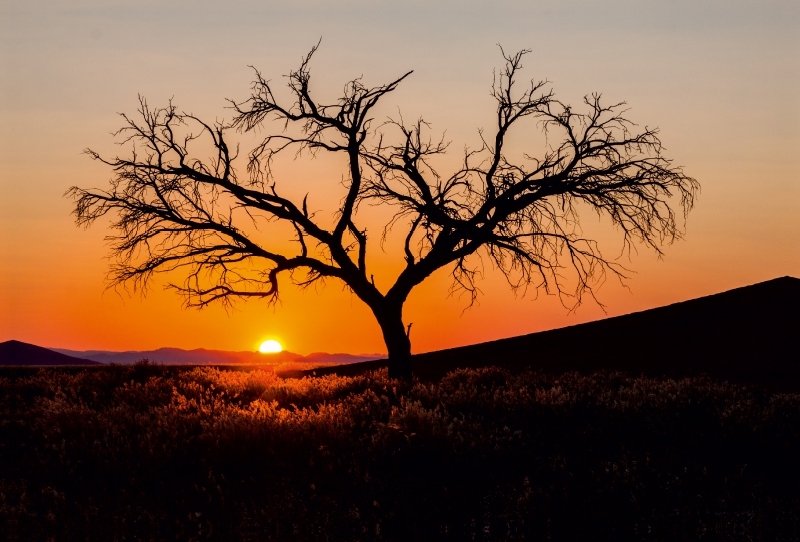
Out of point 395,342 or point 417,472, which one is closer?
point 417,472

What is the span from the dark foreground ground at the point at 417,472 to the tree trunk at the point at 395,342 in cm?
801

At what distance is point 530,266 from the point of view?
64.2 feet

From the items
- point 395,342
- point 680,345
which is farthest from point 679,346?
point 395,342

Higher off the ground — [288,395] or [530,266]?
[530,266]

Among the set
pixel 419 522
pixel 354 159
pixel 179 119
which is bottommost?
pixel 419 522

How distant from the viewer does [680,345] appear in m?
25.0

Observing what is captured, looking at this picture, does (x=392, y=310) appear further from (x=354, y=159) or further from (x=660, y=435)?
(x=660, y=435)

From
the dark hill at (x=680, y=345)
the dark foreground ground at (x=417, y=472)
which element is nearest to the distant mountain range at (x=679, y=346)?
the dark hill at (x=680, y=345)

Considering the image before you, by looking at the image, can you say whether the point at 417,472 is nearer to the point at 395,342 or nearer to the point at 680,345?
the point at 395,342

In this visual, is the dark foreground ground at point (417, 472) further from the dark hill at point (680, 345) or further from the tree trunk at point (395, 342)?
the dark hill at point (680, 345)

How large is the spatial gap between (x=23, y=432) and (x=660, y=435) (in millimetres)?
9761

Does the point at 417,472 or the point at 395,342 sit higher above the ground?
the point at 395,342

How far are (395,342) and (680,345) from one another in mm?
10522

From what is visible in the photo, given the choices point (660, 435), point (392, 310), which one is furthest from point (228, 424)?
point (392, 310)
